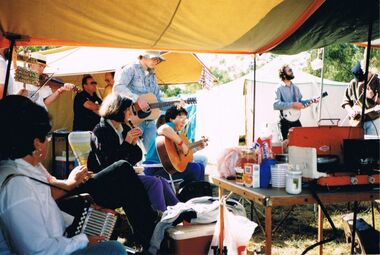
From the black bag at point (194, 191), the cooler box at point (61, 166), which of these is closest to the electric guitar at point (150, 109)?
the black bag at point (194, 191)

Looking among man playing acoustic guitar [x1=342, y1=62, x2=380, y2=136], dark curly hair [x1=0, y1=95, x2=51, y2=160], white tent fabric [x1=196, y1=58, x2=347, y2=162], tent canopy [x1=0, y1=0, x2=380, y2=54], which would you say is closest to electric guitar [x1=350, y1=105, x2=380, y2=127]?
man playing acoustic guitar [x1=342, y1=62, x2=380, y2=136]

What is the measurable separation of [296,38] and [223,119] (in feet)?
30.2

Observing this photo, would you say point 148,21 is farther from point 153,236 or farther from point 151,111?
point 151,111

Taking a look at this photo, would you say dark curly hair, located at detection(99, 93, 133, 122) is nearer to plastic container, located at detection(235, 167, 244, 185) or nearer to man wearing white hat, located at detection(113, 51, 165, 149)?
man wearing white hat, located at detection(113, 51, 165, 149)

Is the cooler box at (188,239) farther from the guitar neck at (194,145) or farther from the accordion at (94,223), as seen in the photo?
the guitar neck at (194,145)

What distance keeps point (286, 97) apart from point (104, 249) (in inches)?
171

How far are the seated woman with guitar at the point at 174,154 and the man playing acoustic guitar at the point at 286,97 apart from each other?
1.74 metres

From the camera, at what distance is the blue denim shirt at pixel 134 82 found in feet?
14.7

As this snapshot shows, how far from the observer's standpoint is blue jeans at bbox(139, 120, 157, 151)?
4.46m

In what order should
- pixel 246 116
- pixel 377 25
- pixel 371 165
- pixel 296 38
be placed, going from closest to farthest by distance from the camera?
pixel 371 165 → pixel 377 25 → pixel 296 38 → pixel 246 116

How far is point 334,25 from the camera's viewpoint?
123 inches

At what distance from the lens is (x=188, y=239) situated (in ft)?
7.49

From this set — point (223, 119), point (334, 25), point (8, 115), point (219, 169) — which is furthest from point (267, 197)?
point (223, 119)

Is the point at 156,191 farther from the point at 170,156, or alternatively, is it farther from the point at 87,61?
the point at 87,61
